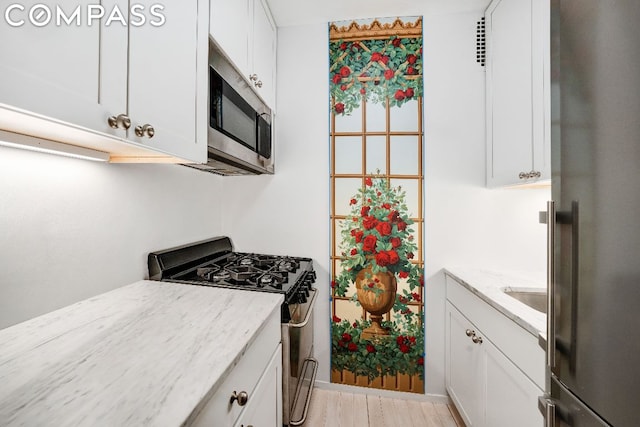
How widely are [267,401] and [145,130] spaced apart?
0.96m

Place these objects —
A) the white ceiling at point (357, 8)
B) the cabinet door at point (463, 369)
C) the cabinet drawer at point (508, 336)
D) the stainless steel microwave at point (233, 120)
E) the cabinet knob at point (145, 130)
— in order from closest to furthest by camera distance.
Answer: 1. the cabinet knob at point (145, 130)
2. the cabinet drawer at point (508, 336)
3. the stainless steel microwave at point (233, 120)
4. the cabinet door at point (463, 369)
5. the white ceiling at point (357, 8)

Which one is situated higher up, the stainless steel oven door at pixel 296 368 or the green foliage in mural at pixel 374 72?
the green foliage in mural at pixel 374 72

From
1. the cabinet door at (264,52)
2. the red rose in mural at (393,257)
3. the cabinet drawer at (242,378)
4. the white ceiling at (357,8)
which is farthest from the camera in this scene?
the red rose in mural at (393,257)

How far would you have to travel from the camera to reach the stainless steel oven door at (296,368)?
3.95 feet

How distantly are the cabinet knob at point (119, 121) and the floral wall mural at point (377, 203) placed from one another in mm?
1451

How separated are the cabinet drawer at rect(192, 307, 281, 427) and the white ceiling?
1887 millimetres

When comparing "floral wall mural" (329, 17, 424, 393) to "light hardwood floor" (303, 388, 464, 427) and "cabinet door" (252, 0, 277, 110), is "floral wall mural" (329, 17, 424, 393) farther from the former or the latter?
"cabinet door" (252, 0, 277, 110)

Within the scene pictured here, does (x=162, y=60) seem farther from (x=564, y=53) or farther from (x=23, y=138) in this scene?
(x=564, y=53)

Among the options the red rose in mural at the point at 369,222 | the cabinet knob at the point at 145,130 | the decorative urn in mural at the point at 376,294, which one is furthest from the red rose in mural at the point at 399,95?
the cabinet knob at the point at 145,130

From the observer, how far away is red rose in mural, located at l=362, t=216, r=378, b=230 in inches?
78.1

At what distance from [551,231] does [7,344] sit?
133 cm

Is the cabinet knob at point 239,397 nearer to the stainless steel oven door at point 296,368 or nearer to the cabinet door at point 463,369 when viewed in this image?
the stainless steel oven door at point 296,368

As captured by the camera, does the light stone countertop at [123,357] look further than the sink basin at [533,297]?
No

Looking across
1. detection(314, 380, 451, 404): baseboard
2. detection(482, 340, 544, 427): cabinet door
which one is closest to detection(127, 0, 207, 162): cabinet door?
detection(482, 340, 544, 427): cabinet door
